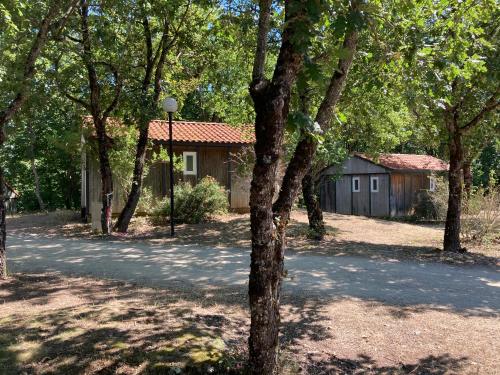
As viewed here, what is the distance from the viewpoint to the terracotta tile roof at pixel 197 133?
19797 millimetres

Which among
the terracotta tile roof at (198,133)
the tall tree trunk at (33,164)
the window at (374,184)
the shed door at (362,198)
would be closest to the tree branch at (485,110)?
the terracotta tile roof at (198,133)

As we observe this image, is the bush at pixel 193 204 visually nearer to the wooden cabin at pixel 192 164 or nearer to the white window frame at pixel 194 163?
the wooden cabin at pixel 192 164

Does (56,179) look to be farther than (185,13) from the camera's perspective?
Yes

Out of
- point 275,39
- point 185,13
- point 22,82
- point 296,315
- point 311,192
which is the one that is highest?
point 185,13

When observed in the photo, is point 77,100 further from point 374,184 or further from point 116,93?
point 374,184

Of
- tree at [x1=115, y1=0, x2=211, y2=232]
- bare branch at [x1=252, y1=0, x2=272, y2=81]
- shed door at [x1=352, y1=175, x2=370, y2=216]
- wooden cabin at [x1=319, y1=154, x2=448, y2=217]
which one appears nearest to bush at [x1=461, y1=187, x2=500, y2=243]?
tree at [x1=115, y1=0, x2=211, y2=232]

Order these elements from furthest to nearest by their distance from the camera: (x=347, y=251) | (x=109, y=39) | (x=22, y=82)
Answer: (x=347, y=251) < (x=109, y=39) < (x=22, y=82)

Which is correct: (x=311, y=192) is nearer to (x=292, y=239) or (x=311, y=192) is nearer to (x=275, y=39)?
(x=292, y=239)

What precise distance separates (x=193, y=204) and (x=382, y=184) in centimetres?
→ 1397

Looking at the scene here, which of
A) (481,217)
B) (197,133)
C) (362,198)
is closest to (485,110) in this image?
(481,217)

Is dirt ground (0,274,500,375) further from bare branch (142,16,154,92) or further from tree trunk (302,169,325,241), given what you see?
bare branch (142,16,154,92)

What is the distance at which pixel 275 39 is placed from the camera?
30.8ft

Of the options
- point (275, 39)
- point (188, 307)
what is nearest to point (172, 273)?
point (188, 307)

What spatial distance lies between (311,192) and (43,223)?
32.7 feet
